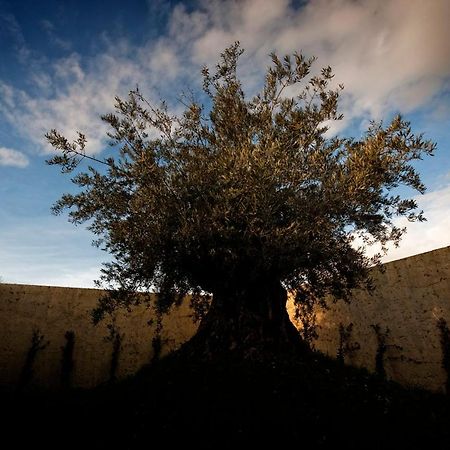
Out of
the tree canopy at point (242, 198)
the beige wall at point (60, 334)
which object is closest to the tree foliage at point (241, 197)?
the tree canopy at point (242, 198)

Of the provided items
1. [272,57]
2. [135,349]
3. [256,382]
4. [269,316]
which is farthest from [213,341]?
[135,349]

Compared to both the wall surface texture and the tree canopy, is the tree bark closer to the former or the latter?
the tree canopy

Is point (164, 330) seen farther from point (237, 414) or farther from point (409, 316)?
point (237, 414)

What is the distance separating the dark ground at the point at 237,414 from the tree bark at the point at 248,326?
64cm

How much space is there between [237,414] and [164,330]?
13.0 m

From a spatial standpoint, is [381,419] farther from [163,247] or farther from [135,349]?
[135,349]

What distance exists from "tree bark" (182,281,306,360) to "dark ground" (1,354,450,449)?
643 millimetres

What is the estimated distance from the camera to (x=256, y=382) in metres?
7.65

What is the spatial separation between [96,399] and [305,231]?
6.01 metres

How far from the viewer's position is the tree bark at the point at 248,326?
9492 mm

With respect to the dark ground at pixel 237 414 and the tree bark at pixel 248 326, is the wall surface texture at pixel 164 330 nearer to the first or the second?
the dark ground at pixel 237 414

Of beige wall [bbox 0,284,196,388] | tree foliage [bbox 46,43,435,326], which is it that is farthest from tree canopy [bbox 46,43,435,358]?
beige wall [bbox 0,284,196,388]

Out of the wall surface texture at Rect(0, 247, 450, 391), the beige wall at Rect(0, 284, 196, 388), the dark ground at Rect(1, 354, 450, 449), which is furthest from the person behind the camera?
the beige wall at Rect(0, 284, 196, 388)

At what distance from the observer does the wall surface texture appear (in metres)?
12.8
